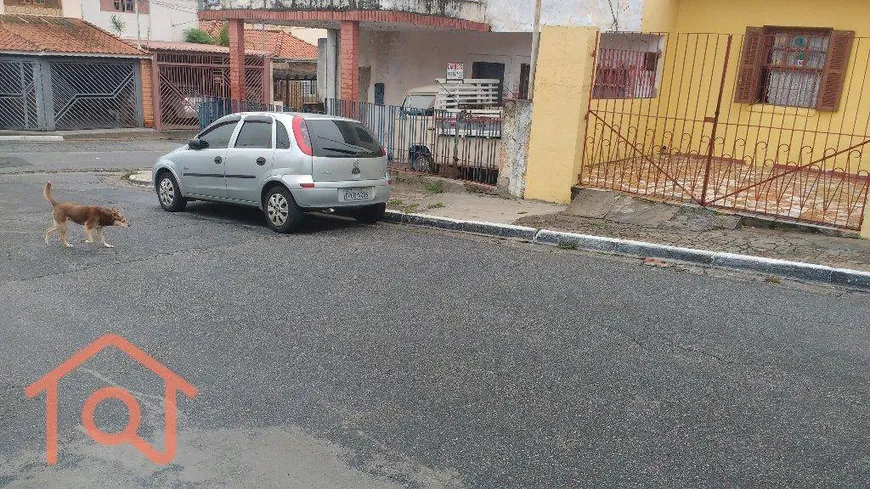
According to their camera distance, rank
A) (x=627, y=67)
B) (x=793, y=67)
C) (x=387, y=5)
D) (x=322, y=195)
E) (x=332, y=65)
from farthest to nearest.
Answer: (x=332, y=65) < (x=387, y=5) < (x=793, y=67) < (x=627, y=67) < (x=322, y=195)

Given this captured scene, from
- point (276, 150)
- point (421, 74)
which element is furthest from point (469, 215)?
point (421, 74)

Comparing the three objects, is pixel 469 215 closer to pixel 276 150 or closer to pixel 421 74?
pixel 276 150

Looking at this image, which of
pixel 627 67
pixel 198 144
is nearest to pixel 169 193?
pixel 198 144

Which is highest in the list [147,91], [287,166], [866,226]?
[147,91]

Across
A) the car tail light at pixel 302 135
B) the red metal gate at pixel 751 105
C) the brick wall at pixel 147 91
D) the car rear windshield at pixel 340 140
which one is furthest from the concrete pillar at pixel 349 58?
the brick wall at pixel 147 91

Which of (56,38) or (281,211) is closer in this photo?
(281,211)

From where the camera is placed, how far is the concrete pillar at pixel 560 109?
1030cm

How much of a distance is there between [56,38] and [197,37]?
17673mm

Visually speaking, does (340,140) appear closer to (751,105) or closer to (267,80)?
(751,105)

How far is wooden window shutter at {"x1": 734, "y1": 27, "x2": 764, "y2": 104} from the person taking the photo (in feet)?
43.2

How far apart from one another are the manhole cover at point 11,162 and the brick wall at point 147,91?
861cm

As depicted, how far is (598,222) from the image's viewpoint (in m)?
9.79

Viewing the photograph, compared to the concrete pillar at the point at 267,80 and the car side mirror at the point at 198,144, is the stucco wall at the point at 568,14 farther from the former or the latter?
the concrete pillar at the point at 267,80

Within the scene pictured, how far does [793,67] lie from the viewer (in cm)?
1297
